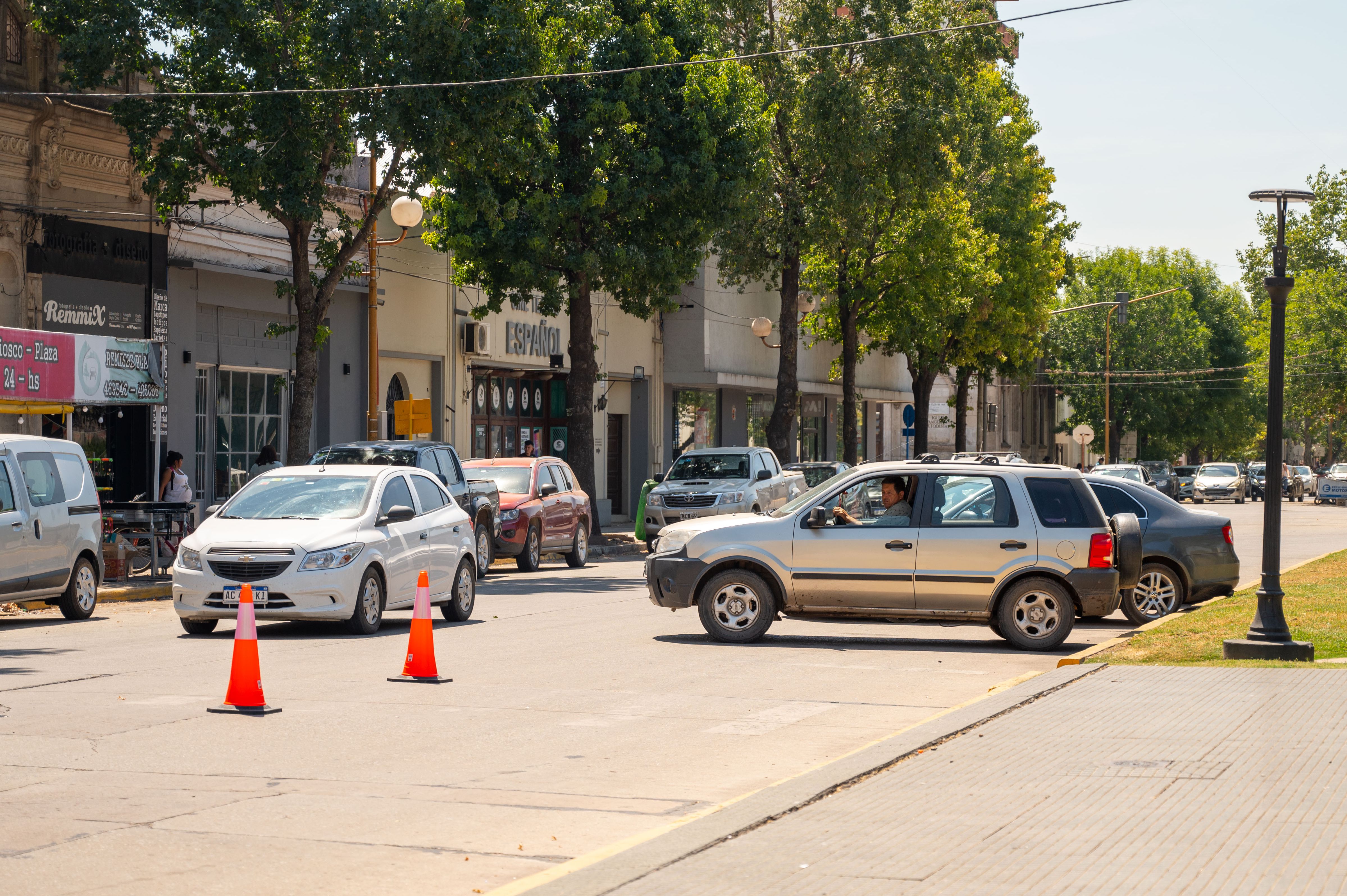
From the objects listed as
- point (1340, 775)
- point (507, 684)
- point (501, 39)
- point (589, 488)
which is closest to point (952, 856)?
point (1340, 775)

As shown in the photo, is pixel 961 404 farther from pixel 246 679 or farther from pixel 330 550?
pixel 246 679

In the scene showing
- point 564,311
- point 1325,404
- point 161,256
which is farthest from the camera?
point 1325,404

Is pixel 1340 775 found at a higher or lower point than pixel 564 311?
lower

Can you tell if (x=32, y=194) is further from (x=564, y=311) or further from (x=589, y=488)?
(x=564, y=311)

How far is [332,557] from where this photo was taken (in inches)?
581

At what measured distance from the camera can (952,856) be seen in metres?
6.22

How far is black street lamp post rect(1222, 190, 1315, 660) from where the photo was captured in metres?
12.4

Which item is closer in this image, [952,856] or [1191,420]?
[952,856]

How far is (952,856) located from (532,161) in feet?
73.1

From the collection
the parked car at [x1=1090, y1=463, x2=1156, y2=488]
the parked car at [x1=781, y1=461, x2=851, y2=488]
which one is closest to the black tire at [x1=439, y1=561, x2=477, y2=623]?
the parked car at [x1=781, y1=461, x2=851, y2=488]

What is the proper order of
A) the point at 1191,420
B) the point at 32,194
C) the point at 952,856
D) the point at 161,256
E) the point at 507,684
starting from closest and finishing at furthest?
the point at 952,856, the point at 507,684, the point at 32,194, the point at 161,256, the point at 1191,420

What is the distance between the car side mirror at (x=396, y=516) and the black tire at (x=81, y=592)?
3894 mm

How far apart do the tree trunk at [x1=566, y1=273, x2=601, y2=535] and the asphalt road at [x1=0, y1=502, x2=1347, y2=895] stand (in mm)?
16050

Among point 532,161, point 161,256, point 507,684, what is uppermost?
point 532,161
